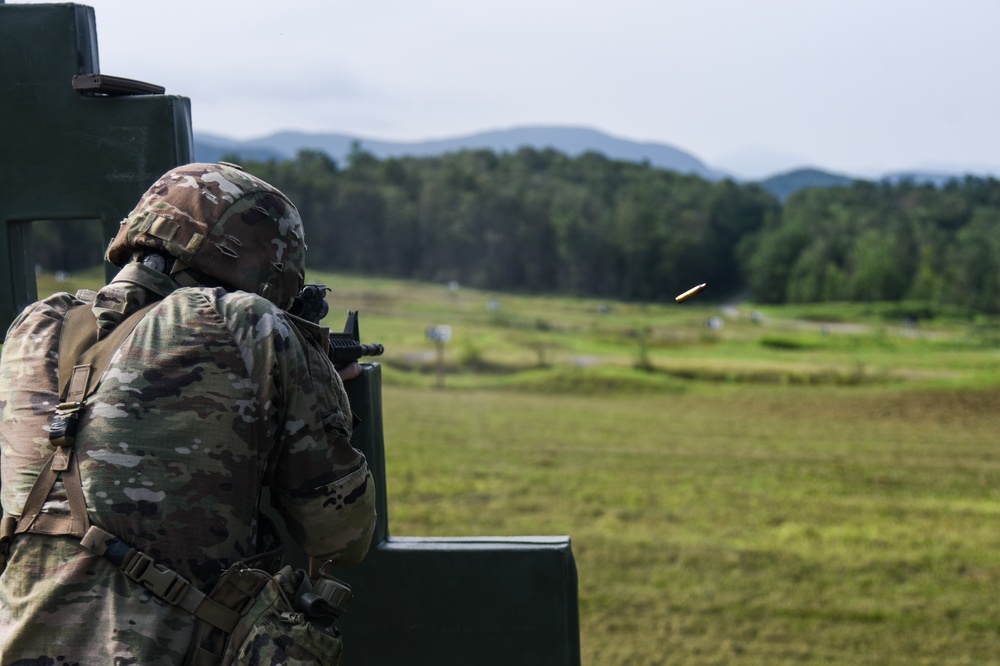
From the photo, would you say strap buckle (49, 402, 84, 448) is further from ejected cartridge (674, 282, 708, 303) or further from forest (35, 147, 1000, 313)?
forest (35, 147, 1000, 313)

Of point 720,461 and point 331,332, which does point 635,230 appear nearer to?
point 720,461

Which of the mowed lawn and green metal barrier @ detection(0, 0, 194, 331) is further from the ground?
green metal barrier @ detection(0, 0, 194, 331)

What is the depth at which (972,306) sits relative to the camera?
75.8 ft

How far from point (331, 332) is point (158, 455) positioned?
1.81 ft

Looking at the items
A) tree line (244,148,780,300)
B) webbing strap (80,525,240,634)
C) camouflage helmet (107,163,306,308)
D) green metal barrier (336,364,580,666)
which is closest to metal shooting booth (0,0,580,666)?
green metal barrier (336,364,580,666)

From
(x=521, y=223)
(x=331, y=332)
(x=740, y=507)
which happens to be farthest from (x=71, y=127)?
(x=521, y=223)

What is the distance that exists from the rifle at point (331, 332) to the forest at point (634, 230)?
21.8 m

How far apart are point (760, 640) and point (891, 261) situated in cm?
1603

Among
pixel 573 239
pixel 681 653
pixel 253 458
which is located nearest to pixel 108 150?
pixel 253 458

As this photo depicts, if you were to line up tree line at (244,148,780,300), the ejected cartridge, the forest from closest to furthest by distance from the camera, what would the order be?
the ejected cartridge < the forest < tree line at (244,148,780,300)

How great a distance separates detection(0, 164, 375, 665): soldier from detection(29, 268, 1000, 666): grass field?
7921 mm

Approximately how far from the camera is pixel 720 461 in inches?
643

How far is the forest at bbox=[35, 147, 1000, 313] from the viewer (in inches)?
952

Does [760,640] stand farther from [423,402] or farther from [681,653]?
[423,402]
